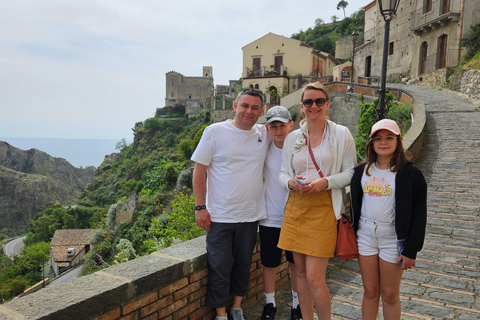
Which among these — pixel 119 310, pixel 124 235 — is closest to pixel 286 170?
pixel 119 310

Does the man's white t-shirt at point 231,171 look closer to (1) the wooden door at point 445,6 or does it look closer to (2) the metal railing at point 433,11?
(2) the metal railing at point 433,11

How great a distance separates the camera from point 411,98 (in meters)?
12.6

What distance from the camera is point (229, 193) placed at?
2.81 metres

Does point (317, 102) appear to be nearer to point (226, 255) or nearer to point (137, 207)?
point (226, 255)

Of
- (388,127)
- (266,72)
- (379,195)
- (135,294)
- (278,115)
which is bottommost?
(135,294)

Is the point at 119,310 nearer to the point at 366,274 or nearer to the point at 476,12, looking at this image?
the point at 366,274

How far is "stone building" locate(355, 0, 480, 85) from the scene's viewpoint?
68.6 ft

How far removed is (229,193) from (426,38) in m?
27.7

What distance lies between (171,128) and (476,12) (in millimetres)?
53980

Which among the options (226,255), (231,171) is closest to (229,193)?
(231,171)

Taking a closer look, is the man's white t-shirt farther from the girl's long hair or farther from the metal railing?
the metal railing

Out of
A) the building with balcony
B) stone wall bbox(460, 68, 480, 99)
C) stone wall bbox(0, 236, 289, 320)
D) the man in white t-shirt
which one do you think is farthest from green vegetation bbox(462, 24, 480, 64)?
stone wall bbox(0, 236, 289, 320)

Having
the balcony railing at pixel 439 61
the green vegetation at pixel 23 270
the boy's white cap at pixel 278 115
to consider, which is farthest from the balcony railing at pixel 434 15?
the green vegetation at pixel 23 270

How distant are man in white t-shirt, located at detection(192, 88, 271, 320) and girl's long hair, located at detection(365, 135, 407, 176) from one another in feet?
2.95
